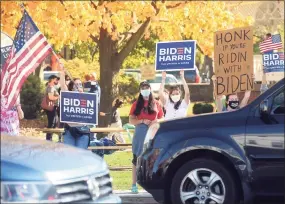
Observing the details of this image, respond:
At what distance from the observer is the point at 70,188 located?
21.4ft

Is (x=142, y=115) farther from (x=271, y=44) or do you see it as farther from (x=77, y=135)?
(x=271, y=44)

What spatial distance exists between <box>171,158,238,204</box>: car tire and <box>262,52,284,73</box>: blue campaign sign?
24.3 ft

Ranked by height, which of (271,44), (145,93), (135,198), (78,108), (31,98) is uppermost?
(271,44)

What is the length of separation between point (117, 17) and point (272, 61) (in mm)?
3925

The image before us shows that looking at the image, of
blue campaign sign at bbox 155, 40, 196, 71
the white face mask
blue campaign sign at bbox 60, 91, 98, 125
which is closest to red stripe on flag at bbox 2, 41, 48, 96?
blue campaign sign at bbox 60, 91, 98, 125

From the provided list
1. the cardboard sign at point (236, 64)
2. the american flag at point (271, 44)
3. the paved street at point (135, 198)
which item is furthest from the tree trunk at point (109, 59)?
the paved street at point (135, 198)

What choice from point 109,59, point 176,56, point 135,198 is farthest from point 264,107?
point 109,59

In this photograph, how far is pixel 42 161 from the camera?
6.56 m

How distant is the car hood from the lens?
6.29 meters

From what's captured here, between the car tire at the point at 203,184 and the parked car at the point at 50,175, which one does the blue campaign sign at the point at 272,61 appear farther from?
the parked car at the point at 50,175

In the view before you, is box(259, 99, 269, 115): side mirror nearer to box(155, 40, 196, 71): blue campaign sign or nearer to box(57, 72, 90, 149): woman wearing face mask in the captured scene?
box(57, 72, 90, 149): woman wearing face mask

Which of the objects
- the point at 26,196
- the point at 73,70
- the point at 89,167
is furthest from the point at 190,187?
the point at 73,70

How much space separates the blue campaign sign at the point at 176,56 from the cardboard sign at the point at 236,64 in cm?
58

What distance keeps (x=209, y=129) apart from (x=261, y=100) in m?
0.64
